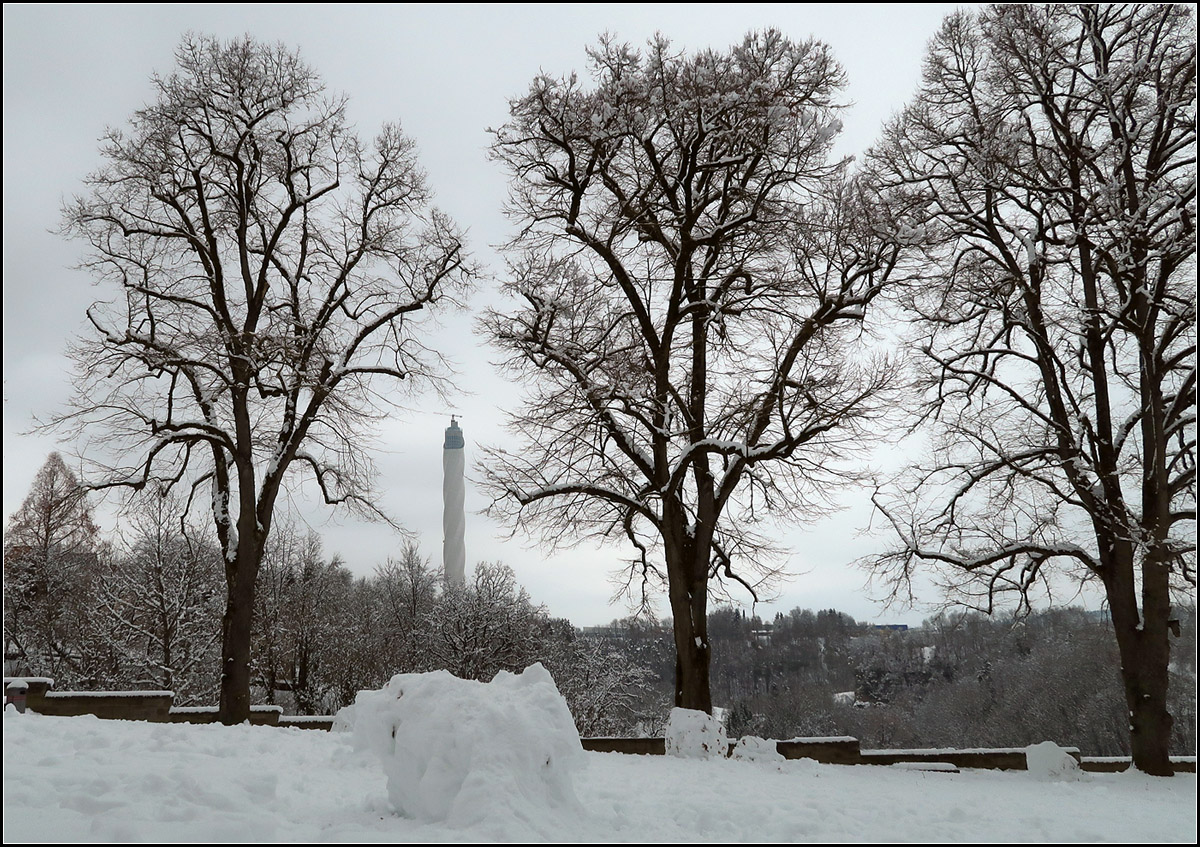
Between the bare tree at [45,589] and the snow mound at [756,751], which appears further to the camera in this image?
the bare tree at [45,589]

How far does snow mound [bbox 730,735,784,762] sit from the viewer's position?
11.6 m

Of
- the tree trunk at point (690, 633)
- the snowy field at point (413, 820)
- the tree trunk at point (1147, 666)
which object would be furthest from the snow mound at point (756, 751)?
the tree trunk at point (1147, 666)

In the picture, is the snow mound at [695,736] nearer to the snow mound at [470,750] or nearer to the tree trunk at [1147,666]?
the tree trunk at [1147,666]

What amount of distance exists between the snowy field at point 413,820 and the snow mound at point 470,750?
0.22ft

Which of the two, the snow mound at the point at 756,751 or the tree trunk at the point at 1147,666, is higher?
the tree trunk at the point at 1147,666

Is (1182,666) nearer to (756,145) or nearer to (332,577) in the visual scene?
(756,145)

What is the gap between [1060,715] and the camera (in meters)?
43.2

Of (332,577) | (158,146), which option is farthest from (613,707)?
(158,146)

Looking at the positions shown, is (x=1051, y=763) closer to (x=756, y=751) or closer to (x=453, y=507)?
(x=756, y=751)

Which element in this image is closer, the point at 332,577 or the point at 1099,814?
the point at 1099,814

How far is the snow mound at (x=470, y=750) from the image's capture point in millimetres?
5359

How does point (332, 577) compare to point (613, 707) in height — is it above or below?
above

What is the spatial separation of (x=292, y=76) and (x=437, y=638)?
2456cm

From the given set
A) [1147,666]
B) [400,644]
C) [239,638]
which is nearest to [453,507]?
[400,644]
